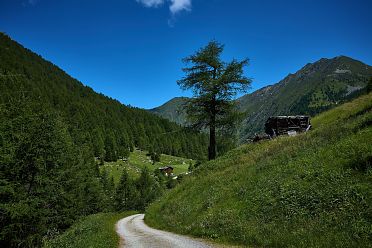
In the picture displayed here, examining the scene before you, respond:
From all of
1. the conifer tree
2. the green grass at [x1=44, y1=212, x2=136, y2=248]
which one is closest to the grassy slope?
the green grass at [x1=44, y1=212, x2=136, y2=248]

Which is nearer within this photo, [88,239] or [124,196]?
[88,239]

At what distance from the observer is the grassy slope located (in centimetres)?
1149

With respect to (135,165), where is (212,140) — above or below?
below

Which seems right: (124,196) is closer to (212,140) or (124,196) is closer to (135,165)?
(135,165)

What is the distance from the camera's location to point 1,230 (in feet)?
81.7

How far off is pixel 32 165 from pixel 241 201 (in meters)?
19.4

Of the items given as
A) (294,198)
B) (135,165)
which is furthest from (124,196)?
(294,198)

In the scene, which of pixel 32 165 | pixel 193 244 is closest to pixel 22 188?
pixel 32 165

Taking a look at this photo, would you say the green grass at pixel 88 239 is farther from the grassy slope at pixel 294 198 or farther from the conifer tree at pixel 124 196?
the conifer tree at pixel 124 196

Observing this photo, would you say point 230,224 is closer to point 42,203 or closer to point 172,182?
point 42,203

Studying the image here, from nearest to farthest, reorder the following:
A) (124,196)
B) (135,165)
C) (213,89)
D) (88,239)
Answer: (88,239)
(213,89)
(124,196)
(135,165)

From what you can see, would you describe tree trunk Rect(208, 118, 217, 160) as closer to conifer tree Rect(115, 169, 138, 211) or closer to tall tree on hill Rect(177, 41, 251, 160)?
tall tree on hill Rect(177, 41, 251, 160)

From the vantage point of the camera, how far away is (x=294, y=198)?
14.9m

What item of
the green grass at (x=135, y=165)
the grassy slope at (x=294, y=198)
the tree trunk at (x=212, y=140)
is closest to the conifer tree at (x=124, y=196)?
the green grass at (x=135, y=165)
